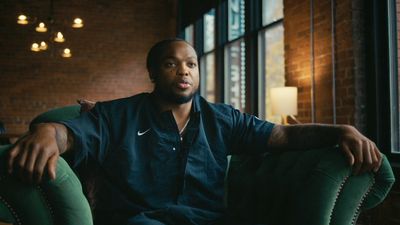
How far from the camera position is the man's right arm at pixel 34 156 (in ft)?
4.01

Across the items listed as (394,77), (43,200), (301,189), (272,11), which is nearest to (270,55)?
(272,11)

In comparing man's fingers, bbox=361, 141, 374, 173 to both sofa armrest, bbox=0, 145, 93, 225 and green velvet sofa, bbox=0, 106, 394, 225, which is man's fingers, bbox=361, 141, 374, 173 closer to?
green velvet sofa, bbox=0, 106, 394, 225

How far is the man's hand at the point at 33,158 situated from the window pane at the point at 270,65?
3.83 meters

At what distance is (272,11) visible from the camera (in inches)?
208

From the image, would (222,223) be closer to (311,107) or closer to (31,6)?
(311,107)

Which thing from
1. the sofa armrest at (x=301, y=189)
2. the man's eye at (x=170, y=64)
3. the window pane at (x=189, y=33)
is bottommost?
the sofa armrest at (x=301, y=189)

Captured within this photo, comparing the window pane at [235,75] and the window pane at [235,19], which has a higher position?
the window pane at [235,19]

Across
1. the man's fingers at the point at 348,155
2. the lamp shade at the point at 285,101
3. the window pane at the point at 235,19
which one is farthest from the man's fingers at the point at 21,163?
the window pane at the point at 235,19

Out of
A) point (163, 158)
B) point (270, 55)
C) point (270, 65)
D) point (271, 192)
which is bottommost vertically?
point (271, 192)

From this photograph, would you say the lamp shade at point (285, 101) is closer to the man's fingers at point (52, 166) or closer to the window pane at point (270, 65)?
the window pane at point (270, 65)

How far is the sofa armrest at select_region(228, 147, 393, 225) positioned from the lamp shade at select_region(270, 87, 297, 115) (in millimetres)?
2151

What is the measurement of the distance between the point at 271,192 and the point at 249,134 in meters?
0.25

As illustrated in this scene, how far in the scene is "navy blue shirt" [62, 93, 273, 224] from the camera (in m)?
1.64

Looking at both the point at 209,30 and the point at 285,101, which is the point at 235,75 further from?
the point at 285,101
